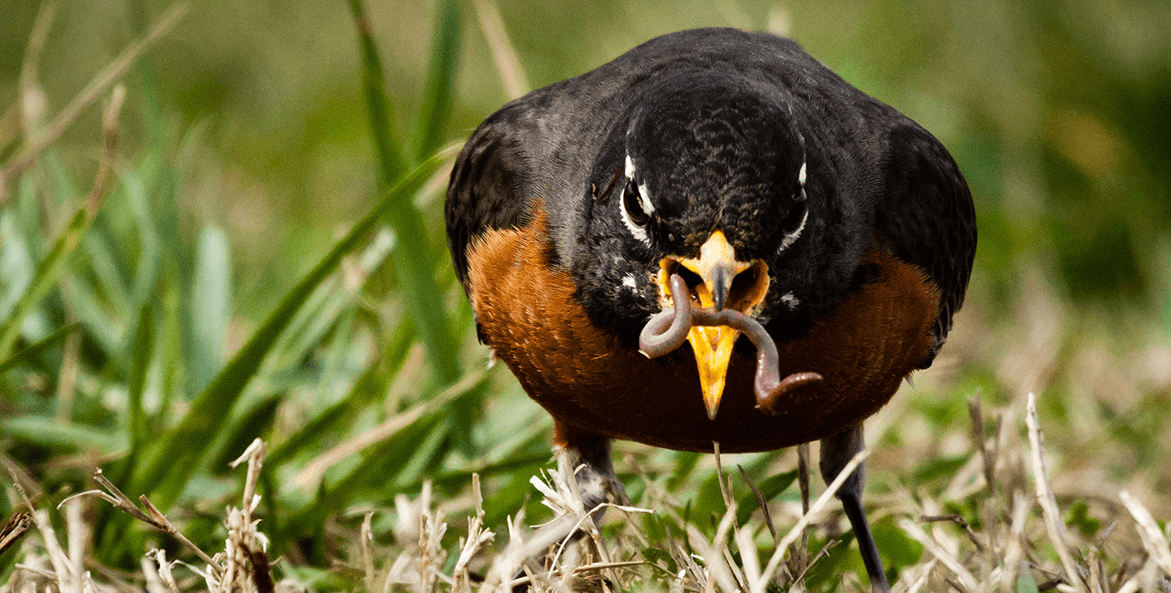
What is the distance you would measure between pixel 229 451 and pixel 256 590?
1243 millimetres

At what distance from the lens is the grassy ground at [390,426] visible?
279 cm

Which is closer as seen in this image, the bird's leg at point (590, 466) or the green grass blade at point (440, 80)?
the bird's leg at point (590, 466)

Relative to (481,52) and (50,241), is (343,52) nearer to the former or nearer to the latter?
(481,52)

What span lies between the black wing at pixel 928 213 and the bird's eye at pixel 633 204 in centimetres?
75

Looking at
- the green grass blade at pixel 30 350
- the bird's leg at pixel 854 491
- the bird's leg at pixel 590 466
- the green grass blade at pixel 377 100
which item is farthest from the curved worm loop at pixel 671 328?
the green grass blade at pixel 30 350

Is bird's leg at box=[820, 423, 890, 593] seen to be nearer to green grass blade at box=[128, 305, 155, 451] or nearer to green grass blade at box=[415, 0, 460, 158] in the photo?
green grass blade at box=[415, 0, 460, 158]

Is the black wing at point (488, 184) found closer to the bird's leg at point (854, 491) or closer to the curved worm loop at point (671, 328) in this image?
the curved worm loop at point (671, 328)

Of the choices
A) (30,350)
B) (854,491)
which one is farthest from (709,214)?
(30,350)

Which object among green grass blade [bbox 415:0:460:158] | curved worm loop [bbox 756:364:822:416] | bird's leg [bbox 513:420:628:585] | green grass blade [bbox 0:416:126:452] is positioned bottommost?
bird's leg [bbox 513:420:628:585]

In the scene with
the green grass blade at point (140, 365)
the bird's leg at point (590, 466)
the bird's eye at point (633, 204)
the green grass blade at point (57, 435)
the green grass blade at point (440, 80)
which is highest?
the green grass blade at point (440, 80)

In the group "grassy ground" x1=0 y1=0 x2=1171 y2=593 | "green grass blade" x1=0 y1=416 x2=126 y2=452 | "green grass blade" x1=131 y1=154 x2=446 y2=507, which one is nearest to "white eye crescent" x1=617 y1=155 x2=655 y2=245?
"grassy ground" x1=0 y1=0 x2=1171 y2=593

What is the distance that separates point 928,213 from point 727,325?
1173mm

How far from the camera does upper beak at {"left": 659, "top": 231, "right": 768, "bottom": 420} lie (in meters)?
2.31

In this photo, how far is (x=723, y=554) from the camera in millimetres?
2752
